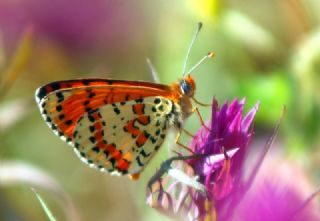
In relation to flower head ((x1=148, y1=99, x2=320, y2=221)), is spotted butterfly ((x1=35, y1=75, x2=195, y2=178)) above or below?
above

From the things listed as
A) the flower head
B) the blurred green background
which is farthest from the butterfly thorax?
the blurred green background

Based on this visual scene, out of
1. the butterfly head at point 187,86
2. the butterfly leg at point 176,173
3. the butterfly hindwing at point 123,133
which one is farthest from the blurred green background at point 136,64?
the butterfly leg at point 176,173

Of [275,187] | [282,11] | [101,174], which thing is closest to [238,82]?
[282,11]

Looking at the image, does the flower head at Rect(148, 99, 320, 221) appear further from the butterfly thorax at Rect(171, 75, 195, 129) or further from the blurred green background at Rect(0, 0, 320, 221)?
the blurred green background at Rect(0, 0, 320, 221)

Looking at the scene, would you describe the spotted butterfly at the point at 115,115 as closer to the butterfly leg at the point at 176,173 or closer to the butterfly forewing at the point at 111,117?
the butterfly forewing at the point at 111,117

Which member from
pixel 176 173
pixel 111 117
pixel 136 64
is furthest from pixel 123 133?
pixel 136 64

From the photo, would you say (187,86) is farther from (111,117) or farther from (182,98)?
(111,117)

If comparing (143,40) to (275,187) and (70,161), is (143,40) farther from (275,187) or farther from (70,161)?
(275,187)
